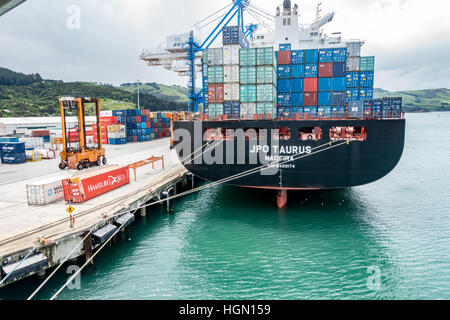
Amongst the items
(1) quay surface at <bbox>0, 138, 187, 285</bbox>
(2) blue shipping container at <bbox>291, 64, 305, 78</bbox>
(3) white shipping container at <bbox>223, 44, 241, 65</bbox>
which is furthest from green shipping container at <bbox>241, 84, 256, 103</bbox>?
(1) quay surface at <bbox>0, 138, 187, 285</bbox>

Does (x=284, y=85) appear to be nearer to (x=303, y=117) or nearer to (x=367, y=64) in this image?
(x=303, y=117)

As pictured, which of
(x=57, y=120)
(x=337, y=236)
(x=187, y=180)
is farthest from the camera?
(x=57, y=120)

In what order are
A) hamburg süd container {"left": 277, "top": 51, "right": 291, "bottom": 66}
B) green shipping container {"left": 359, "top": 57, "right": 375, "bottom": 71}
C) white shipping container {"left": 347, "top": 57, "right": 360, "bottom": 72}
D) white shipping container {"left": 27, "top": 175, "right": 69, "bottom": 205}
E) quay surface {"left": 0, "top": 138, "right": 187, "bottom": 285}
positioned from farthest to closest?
white shipping container {"left": 347, "top": 57, "right": 360, "bottom": 72}
green shipping container {"left": 359, "top": 57, "right": 375, "bottom": 71}
hamburg süd container {"left": 277, "top": 51, "right": 291, "bottom": 66}
white shipping container {"left": 27, "top": 175, "right": 69, "bottom": 205}
quay surface {"left": 0, "top": 138, "right": 187, "bottom": 285}

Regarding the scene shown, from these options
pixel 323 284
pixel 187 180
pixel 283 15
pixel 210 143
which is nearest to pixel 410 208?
pixel 323 284

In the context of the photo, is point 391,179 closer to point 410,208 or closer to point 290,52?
point 410,208

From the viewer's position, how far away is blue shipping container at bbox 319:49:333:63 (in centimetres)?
1982

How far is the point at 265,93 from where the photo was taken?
17.8 metres

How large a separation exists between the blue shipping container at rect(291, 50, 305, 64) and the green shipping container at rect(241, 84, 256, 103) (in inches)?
184

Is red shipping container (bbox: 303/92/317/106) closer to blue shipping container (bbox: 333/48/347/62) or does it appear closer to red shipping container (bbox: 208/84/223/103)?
blue shipping container (bbox: 333/48/347/62)

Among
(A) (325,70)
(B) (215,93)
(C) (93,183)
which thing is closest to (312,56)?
(A) (325,70)

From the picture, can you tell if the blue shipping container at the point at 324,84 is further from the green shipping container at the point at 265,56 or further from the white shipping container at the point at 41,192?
the white shipping container at the point at 41,192

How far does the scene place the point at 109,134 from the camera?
42.9 meters

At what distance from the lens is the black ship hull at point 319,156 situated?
15.1 m

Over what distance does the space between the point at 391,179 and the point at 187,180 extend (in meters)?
17.8
